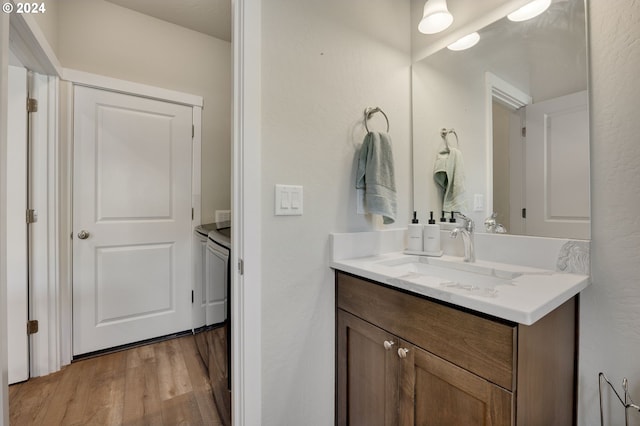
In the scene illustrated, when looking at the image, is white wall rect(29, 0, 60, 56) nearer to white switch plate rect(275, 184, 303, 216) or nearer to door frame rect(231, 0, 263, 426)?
door frame rect(231, 0, 263, 426)

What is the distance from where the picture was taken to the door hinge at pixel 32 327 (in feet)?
5.81

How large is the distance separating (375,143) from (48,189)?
2091mm

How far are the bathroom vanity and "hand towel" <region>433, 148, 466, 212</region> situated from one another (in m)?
0.34

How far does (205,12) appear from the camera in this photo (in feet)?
7.29

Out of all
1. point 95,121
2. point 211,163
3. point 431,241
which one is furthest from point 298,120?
point 95,121

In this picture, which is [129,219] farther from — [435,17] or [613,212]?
[613,212]

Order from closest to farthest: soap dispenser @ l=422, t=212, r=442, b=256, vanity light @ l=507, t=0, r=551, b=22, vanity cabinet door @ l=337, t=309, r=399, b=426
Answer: vanity cabinet door @ l=337, t=309, r=399, b=426 → vanity light @ l=507, t=0, r=551, b=22 → soap dispenser @ l=422, t=212, r=442, b=256

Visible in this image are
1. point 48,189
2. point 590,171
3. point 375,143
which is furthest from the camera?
point 48,189

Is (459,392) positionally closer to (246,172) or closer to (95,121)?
(246,172)

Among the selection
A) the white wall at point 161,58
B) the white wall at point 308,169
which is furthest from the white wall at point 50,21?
the white wall at point 308,169

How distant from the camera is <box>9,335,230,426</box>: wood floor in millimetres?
1466

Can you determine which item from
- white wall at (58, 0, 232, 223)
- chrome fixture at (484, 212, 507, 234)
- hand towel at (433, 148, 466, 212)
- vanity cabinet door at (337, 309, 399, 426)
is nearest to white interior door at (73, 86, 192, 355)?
white wall at (58, 0, 232, 223)

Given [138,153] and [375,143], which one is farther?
[138,153]

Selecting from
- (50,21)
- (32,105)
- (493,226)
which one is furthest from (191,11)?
(493,226)
